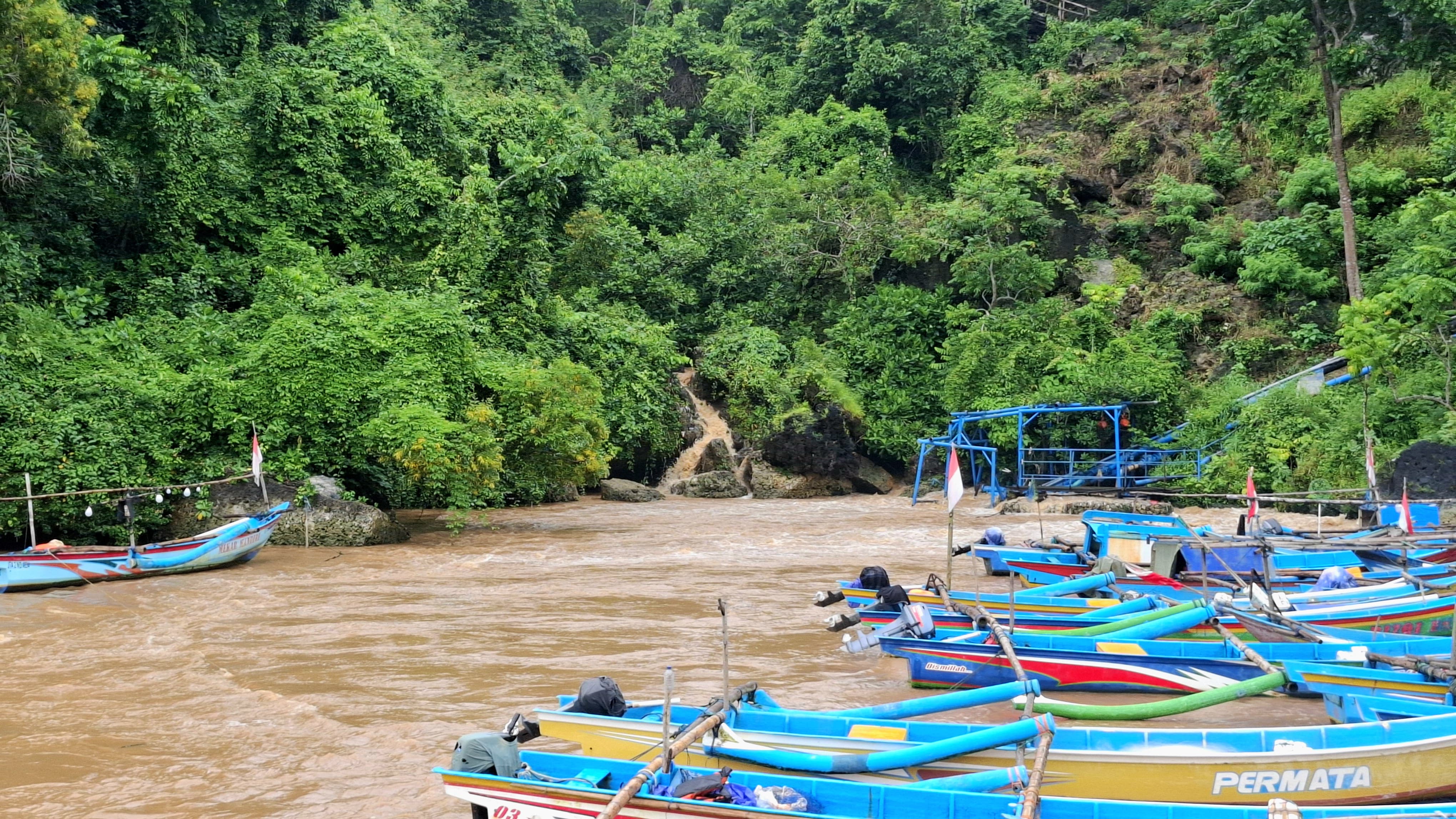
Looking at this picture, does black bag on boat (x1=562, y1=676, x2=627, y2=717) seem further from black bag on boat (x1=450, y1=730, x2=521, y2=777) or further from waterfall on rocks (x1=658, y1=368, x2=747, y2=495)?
waterfall on rocks (x1=658, y1=368, x2=747, y2=495)

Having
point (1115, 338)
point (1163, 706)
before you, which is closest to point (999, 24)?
point (1115, 338)

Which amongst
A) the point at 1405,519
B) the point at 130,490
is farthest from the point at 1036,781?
the point at 130,490

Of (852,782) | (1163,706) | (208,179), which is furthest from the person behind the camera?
(208,179)

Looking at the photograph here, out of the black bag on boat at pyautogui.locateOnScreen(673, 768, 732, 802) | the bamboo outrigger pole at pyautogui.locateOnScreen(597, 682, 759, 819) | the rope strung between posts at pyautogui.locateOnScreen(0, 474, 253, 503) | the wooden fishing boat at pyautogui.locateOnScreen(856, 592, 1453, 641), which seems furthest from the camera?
the rope strung between posts at pyautogui.locateOnScreen(0, 474, 253, 503)

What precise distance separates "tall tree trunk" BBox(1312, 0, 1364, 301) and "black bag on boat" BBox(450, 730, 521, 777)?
81.8ft

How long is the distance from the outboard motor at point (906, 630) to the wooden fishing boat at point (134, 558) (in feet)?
39.6

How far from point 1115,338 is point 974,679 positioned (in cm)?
2329

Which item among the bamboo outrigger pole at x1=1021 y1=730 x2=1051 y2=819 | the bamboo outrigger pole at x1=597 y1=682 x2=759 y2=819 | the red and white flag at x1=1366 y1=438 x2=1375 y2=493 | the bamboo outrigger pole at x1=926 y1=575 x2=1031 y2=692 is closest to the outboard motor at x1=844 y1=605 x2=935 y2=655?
the bamboo outrigger pole at x1=926 y1=575 x2=1031 y2=692

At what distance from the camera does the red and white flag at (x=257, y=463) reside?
61.1ft

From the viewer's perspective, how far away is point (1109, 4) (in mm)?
43906

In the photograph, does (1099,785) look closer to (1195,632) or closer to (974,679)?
(974,679)

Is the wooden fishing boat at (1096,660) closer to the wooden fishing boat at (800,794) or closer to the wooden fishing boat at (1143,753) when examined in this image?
the wooden fishing boat at (1143,753)

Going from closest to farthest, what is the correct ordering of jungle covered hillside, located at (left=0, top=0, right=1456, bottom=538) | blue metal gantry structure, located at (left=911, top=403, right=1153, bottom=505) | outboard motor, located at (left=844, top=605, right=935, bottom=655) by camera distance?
outboard motor, located at (left=844, top=605, right=935, bottom=655)
jungle covered hillside, located at (left=0, top=0, right=1456, bottom=538)
blue metal gantry structure, located at (left=911, top=403, right=1153, bottom=505)

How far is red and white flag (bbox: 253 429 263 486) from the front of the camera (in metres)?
18.6
